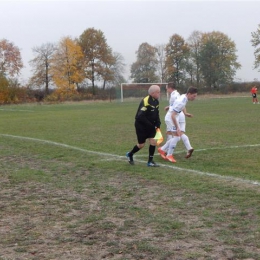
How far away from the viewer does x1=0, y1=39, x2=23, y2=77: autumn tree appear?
69750 millimetres

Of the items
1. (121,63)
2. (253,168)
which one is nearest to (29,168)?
(253,168)

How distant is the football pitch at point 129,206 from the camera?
14.7 feet

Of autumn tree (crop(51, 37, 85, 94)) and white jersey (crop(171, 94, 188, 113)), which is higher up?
autumn tree (crop(51, 37, 85, 94))

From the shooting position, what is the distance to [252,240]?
456 cm

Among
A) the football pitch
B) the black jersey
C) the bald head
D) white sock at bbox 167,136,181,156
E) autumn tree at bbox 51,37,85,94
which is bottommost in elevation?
the football pitch

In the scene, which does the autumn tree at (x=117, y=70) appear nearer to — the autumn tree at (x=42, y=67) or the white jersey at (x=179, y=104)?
the autumn tree at (x=42, y=67)

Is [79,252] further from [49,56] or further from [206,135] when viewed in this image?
[49,56]

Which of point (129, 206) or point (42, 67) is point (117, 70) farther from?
point (129, 206)

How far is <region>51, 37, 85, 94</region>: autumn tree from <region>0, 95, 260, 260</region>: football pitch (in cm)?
6064

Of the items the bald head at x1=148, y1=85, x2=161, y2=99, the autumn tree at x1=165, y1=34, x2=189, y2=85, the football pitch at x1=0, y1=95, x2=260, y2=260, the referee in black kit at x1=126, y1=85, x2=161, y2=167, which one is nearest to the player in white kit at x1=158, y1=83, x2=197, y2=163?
the football pitch at x1=0, y1=95, x2=260, y2=260

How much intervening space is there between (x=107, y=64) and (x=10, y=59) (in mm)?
16301

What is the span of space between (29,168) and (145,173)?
260 cm

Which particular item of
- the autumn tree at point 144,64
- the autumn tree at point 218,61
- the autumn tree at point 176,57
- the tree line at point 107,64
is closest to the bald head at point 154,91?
the tree line at point 107,64

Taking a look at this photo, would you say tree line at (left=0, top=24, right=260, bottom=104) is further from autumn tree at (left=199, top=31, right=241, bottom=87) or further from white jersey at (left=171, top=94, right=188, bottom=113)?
white jersey at (left=171, top=94, right=188, bottom=113)
